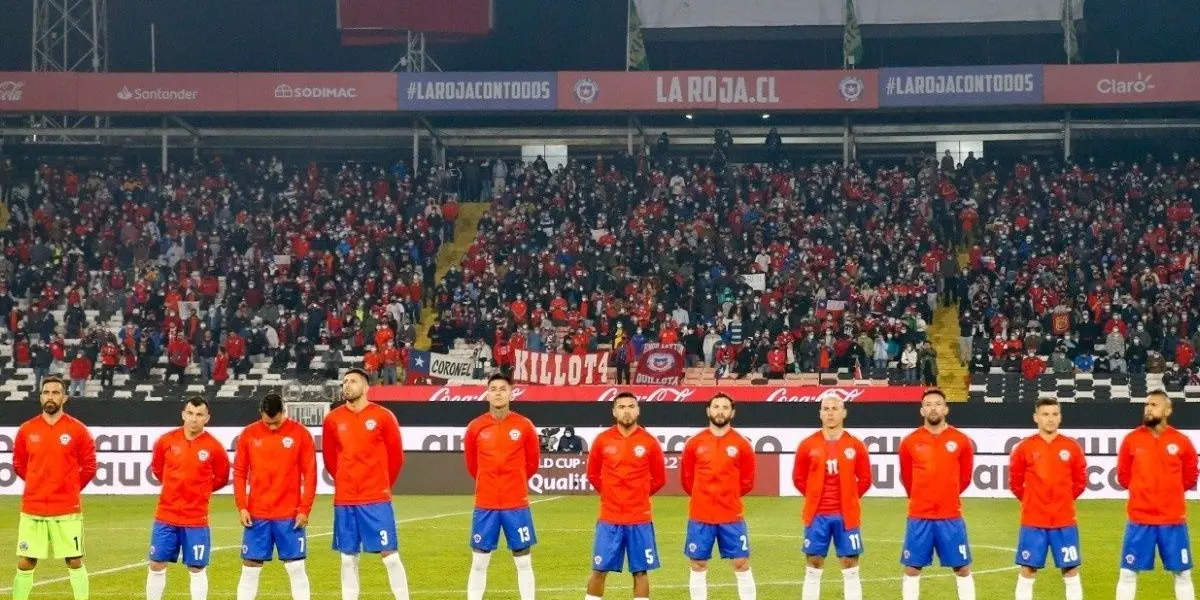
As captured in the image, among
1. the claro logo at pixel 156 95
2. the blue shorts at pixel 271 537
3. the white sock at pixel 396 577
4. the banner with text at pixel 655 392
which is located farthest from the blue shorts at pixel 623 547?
the claro logo at pixel 156 95

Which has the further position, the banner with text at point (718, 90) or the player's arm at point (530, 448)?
the banner with text at point (718, 90)

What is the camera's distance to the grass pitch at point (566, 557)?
18.4m

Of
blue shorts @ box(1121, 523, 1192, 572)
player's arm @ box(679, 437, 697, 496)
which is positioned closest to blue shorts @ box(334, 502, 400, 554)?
player's arm @ box(679, 437, 697, 496)

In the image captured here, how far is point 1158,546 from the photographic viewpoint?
15.1 metres

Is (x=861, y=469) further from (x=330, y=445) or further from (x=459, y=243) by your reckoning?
(x=459, y=243)

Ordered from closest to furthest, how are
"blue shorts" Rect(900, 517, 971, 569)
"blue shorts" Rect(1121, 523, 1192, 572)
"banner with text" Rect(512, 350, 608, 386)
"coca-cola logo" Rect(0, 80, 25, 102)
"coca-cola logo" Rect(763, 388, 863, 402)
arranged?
"blue shorts" Rect(1121, 523, 1192, 572), "blue shorts" Rect(900, 517, 971, 569), "coca-cola logo" Rect(763, 388, 863, 402), "banner with text" Rect(512, 350, 608, 386), "coca-cola logo" Rect(0, 80, 25, 102)

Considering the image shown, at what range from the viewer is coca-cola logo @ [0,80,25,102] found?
1918 inches

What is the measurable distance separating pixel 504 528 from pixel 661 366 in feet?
73.0

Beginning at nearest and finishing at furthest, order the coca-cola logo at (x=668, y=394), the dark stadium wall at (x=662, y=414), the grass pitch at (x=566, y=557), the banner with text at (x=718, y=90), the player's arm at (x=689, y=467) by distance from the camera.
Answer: the player's arm at (x=689, y=467)
the grass pitch at (x=566, y=557)
the dark stadium wall at (x=662, y=414)
the coca-cola logo at (x=668, y=394)
the banner with text at (x=718, y=90)

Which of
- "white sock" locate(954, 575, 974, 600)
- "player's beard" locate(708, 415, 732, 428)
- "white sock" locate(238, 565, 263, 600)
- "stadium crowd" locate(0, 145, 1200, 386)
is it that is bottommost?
"white sock" locate(954, 575, 974, 600)

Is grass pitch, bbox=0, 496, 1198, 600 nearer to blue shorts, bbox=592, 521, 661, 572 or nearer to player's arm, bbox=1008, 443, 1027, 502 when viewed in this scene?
player's arm, bbox=1008, 443, 1027, 502

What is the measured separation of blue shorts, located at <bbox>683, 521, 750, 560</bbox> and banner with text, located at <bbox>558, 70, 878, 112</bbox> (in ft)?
115

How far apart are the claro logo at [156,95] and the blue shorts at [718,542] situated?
38342 millimetres

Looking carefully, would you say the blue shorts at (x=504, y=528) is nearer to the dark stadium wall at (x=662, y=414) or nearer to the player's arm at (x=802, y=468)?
the player's arm at (x=802, y=468)
